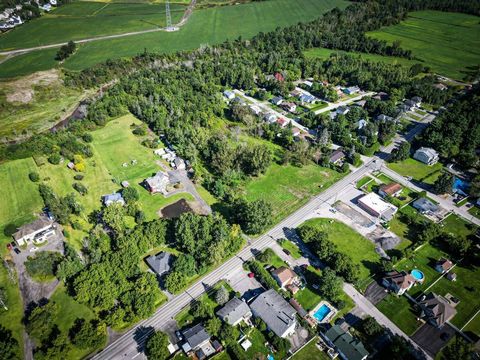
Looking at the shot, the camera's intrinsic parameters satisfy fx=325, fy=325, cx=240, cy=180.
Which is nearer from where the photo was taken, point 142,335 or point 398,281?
point 142,335

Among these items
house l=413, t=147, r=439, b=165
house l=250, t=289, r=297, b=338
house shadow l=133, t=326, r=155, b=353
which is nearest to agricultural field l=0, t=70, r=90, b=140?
house shadow l=133, t=326, r=155, b=353

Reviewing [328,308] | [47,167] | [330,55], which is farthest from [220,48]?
[328,308]

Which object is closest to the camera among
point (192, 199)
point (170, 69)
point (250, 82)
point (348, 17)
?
point (192, 199)

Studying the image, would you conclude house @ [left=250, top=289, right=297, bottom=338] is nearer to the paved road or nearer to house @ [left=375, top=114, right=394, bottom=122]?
house @ [left=375, top=114, right=394, bottom=122]

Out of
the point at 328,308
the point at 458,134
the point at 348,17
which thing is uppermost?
the point at 348,17

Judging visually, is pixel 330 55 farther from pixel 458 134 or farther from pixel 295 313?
pixel 295 313

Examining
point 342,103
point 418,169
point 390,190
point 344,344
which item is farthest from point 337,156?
point 344,344

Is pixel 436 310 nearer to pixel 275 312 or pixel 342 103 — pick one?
pixel 275 312
